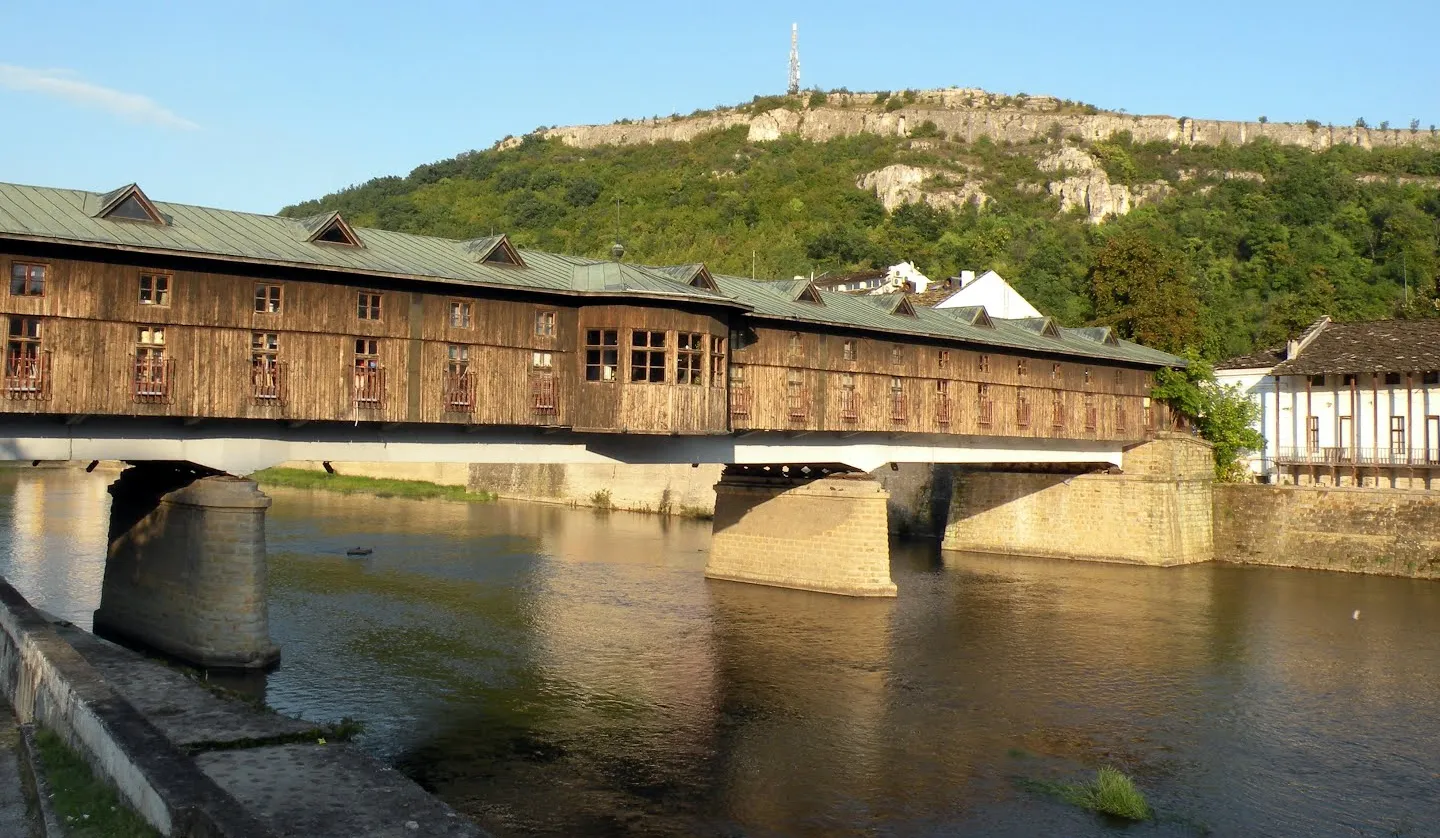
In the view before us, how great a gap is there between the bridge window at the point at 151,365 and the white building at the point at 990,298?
157ft

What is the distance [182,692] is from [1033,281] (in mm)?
78472

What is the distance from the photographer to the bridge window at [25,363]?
22172mm

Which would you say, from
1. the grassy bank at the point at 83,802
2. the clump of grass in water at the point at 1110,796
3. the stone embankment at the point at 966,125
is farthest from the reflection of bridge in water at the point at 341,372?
the stone embankment at the point at 966,125

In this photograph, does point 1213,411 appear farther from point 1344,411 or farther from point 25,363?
point 25,363

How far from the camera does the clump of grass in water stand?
58.2 feet

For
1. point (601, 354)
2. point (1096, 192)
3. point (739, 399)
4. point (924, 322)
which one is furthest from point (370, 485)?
point (1096, 192)

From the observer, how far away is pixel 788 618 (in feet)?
111

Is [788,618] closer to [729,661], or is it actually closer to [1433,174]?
[729,661]

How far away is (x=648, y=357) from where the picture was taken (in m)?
28.6

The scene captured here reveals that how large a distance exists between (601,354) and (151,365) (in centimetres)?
1013

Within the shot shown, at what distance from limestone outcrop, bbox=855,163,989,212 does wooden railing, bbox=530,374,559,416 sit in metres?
101

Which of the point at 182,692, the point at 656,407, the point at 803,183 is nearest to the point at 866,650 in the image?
the point at 656,407

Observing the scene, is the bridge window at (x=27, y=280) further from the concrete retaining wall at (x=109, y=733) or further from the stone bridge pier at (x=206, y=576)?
the concrete retaining wall at (x=109, y=733)

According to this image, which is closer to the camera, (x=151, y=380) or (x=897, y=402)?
(x=151, y=380)
